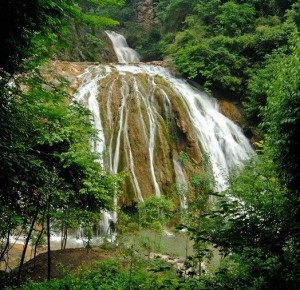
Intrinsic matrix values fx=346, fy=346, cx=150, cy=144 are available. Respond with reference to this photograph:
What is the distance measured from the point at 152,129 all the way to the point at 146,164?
6.45 ft

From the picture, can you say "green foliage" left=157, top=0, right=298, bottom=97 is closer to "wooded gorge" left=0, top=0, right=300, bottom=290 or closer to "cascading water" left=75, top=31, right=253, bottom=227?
"wooded gorge" left=0, top=0, right=300, bottom=290

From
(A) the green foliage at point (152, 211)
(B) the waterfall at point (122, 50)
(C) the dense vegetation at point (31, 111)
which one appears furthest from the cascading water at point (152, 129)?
(B) the waterfall at point (122, 50)

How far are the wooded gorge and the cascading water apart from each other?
0.28 ft

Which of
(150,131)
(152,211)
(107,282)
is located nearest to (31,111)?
(107,282)

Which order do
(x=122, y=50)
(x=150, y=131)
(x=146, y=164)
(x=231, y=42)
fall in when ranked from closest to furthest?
(x=146, y=164), (x=150, y=131), (x=231, y=42), (x=122, y=50)

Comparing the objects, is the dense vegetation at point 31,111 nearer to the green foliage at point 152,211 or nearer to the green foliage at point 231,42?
the green foliage at point 152,211

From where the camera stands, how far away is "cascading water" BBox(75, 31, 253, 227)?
14.4m

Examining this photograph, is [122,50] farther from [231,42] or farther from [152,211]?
[152,211]

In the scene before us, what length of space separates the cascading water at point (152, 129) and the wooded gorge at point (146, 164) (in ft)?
0.28

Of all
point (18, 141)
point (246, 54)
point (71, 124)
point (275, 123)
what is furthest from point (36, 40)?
point (246, 54)

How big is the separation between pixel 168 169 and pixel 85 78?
741cm

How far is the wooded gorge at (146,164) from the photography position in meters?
3.87

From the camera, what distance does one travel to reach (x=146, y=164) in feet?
48.2

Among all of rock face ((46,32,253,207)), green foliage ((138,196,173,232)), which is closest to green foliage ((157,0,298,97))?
rock face ((46,32,253,207))
